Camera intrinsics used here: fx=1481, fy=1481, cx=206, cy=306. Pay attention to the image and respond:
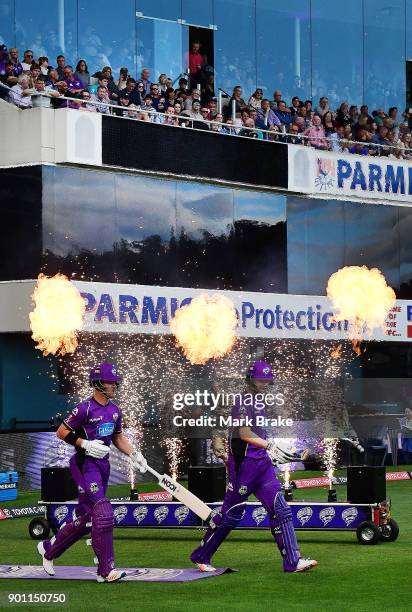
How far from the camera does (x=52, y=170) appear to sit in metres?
32.2

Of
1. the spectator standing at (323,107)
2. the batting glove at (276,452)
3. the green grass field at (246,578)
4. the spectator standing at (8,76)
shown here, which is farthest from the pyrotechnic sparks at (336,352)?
the batting glove at (276,452)

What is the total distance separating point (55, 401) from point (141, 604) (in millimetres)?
19866

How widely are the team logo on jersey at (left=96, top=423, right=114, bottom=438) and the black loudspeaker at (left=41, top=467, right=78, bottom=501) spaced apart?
4.50 m

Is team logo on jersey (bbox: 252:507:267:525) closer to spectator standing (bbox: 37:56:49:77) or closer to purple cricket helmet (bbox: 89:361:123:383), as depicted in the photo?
purple cricket helmet (bbox: 89:361:123:383)

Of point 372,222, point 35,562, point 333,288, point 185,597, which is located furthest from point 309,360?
point 185,597

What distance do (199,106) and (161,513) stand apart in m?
17.3

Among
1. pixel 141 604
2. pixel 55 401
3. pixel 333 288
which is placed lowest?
pixel 141 604

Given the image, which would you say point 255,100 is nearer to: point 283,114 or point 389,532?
point 283,114

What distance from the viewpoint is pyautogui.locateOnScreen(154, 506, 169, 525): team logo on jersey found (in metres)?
19.5

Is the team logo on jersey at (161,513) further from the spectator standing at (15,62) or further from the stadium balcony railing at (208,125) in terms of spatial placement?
the spectator standing at (15,62)

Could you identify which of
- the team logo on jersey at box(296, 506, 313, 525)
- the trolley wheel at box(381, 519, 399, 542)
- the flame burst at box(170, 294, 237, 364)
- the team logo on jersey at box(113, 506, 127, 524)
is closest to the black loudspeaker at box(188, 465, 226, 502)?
the team logo on jersey at box(113, 506, 127, 524)

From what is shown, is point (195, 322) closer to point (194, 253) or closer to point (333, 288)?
point (194, 253)

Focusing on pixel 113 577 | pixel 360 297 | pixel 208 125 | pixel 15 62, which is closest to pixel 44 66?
pixel 15 62

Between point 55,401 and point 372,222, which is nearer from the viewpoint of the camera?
point 55,401
